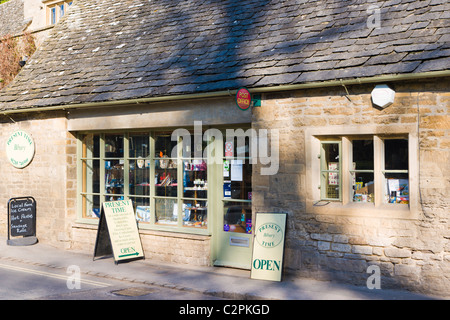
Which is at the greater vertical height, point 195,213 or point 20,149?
point 20,149

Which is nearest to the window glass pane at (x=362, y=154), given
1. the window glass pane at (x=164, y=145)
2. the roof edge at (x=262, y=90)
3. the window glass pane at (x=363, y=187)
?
the window glass pane at (x=363, y=187)

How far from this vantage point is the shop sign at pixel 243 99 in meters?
8.54

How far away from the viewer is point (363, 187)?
8.23m

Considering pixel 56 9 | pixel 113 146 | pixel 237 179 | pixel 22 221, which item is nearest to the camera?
pixel 237 179

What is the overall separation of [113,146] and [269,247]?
4.55 metres

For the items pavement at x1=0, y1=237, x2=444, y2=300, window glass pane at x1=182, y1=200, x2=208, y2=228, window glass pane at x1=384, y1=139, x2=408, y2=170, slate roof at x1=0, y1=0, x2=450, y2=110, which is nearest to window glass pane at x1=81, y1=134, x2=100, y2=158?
slate roof at x1=0, y1=0, x2=450, y2=110

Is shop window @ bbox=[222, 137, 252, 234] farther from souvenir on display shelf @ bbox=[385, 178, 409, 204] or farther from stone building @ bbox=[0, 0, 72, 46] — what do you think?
stone building @ bbox=[0, 0, 72, 46]

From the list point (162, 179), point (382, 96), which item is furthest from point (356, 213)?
point (162, 179)

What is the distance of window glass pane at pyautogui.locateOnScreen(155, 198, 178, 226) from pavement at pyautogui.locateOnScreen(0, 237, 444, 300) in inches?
33.6

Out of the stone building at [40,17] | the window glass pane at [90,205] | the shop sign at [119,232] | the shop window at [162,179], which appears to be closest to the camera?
the shop window at [162,179]

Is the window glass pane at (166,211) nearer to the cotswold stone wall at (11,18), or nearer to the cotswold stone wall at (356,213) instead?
the cotswold stone wall at (356,213)

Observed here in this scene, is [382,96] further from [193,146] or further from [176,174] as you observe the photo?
[176,174]

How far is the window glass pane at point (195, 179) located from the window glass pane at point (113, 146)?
1.79 m
